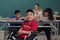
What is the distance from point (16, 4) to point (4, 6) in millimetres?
506

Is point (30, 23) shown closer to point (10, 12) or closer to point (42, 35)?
point (42, 35)

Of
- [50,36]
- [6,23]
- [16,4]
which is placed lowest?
[50,36]

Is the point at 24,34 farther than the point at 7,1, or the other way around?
the point at 7,1

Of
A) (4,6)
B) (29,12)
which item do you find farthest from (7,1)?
(29,12)

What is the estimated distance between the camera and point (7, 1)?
8656mm

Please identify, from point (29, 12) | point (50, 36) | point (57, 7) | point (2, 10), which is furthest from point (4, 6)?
point (29, 12)

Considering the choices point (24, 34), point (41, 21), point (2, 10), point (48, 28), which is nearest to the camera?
point (24, 34)

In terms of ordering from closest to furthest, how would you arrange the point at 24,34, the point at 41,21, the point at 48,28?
the point at 24,34
the point at 41,21
the point at 48,28

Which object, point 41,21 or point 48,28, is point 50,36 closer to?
point 48,28

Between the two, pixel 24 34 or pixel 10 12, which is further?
pixel 10 12

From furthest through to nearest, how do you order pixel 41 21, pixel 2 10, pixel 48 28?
pixel 2 10
pixel 48 28
pixel 41 21

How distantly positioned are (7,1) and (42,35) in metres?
4.02

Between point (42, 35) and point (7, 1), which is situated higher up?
point (7, 1)

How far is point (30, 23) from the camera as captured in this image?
14.6 feet
